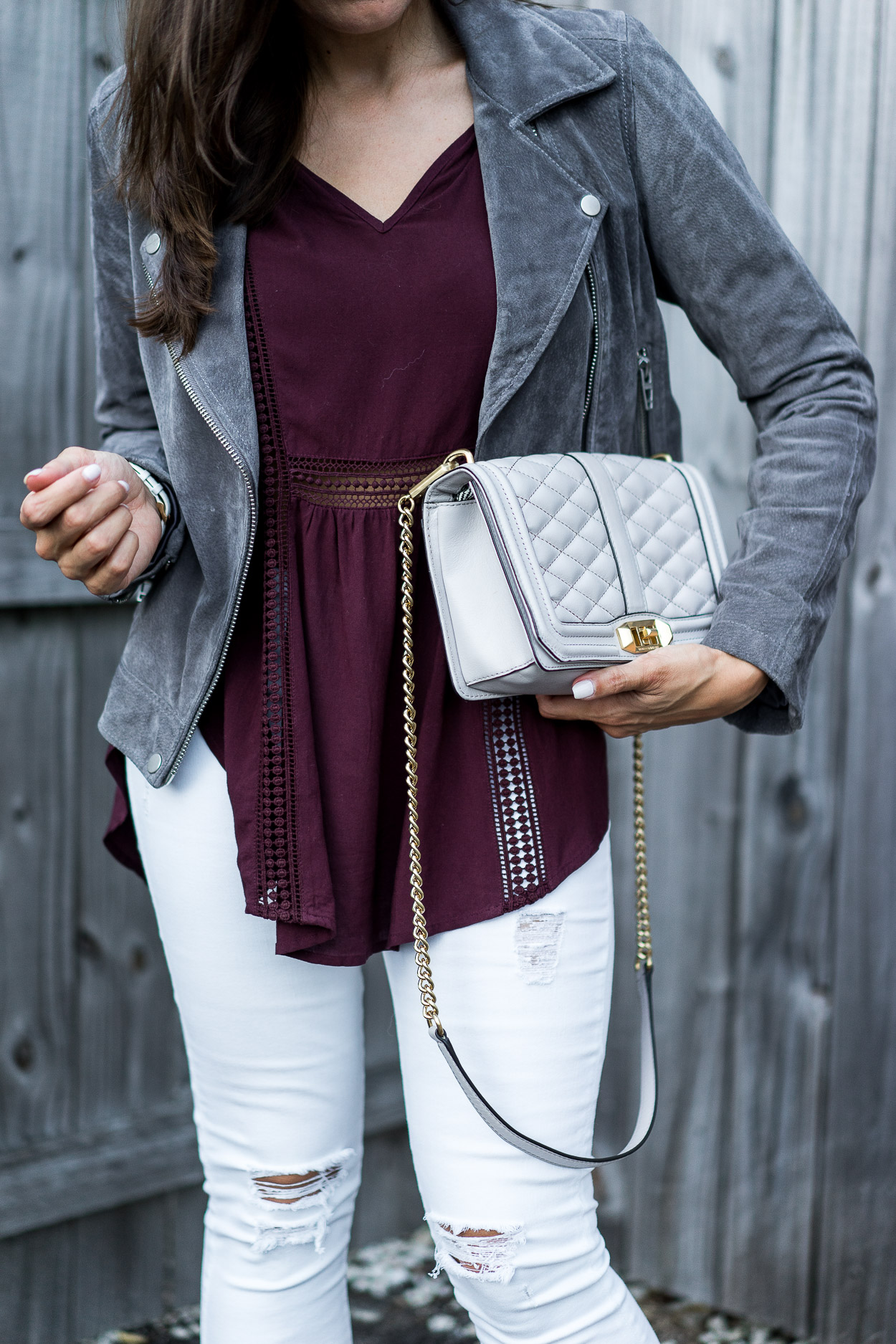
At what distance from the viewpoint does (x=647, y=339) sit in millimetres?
1301

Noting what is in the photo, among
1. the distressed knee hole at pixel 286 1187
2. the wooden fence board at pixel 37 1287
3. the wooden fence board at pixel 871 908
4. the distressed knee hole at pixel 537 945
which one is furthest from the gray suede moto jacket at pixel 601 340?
the wooden fence board at pixel 37 1287

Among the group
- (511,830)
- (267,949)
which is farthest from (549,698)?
(267,949)

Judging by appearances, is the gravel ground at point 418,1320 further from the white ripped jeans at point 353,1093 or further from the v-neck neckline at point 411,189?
the v-neck neckline at point 411,189

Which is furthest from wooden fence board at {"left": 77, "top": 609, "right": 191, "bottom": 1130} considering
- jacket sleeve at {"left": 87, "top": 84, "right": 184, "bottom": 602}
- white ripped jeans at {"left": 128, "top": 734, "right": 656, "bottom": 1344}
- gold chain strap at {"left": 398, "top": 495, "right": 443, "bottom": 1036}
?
gold chain strap at {"left": 398, "top": 495, "right": 443, "bottom": 1036}

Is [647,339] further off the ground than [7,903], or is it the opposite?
[647,339]

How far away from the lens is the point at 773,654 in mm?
1176

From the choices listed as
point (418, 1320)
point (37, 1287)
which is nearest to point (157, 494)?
point (37, 1287)

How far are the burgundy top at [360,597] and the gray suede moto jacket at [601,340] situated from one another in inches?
1.4

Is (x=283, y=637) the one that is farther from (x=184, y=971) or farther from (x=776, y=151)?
(x=776, y=151)

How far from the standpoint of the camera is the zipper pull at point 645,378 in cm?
130

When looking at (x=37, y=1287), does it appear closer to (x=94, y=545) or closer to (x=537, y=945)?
(x=537, y=945)

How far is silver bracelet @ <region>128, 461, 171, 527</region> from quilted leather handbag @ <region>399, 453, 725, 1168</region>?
0.25 m

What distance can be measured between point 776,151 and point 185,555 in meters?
1.17

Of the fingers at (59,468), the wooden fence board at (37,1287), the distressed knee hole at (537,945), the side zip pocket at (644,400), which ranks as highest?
the side zip pocket at (644,400)
